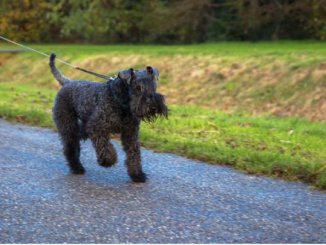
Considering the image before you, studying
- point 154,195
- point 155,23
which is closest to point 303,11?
point 155,23

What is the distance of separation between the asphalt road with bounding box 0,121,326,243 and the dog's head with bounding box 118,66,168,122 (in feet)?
2.94

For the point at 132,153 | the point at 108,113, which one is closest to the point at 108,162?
the point at 132,153

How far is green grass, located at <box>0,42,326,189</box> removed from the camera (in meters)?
9.15

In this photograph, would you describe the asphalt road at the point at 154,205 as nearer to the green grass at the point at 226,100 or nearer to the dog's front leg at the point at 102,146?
the dog's front leg at the point at 102,146

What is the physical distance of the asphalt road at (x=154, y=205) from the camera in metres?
5.71

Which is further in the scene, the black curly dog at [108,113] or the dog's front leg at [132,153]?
the dog's front leg at [132,153]

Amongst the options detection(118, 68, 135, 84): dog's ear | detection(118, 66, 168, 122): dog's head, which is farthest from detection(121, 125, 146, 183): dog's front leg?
detection(118, 68, 135, 84): dog's ear

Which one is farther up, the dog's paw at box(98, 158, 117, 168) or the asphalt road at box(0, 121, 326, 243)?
the dog's paw at box(98, 158, 117, 168)

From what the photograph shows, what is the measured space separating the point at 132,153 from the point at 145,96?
33.7 inches

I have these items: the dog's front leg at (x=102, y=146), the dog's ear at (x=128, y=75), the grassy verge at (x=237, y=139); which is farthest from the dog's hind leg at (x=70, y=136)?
the grassy verge at (x=237, y=139)

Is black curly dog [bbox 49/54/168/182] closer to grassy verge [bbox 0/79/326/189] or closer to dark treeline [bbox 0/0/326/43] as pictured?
grassy verge [bbox 0/79/326/189]

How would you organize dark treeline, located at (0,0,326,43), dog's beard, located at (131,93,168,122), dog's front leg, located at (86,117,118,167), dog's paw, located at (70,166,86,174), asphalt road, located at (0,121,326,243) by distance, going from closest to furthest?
asphalt road, located at (0,121,326,243) < dog's beard, located at (131,93,168,122) < dog's front leg, located at (86,117,118,167) < dog's paw, located at (70,166,86,174) < dark treeline, located at (0,0,326,43)

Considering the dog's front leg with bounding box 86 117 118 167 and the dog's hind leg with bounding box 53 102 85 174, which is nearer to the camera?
the dog's front leg with bounding box 86 117 118 167

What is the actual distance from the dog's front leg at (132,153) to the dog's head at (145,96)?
0.45m
